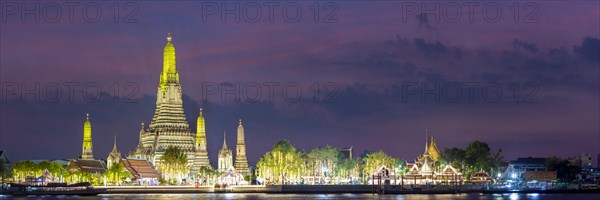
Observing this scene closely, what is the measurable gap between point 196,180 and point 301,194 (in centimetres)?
3693

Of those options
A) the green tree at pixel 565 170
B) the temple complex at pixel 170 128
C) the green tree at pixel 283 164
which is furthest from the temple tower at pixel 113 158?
the green tree at pixel 565 170

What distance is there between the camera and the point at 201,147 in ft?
599

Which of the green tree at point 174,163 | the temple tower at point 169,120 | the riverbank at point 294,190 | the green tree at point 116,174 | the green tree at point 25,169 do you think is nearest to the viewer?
the riverbank at point 294,190

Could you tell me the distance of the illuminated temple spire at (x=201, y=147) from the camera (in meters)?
180

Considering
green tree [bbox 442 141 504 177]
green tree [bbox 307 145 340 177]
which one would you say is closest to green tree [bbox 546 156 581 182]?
green tree [bbox 442 141 504 177]

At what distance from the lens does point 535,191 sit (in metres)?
159

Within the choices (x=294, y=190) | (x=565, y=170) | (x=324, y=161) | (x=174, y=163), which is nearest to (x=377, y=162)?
(x=324, y=161)

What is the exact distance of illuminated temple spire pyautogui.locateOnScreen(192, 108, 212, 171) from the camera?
7082 inches

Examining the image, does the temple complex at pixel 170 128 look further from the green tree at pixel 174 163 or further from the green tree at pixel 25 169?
the green tree at pixel 25 169

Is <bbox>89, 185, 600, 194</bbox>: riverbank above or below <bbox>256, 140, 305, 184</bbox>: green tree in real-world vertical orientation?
below

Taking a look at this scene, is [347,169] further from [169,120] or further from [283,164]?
[169,120]

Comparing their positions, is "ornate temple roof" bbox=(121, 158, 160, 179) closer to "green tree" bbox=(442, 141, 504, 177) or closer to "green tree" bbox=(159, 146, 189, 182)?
"green tree" bbox=(159, 146, 189, 182)

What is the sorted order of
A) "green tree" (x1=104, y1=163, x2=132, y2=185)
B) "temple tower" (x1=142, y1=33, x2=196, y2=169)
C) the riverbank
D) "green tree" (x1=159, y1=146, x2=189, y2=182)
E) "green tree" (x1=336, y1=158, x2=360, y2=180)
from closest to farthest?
1. the riverbank
2. "green tree" (x1=104, y1=163, x2=132, y2=185)
3. "green tree" (x1=159, y1=146, x2=189, y2=182)
4. "green tree" (x1=336, y1=158, x2=360, y2=180)
5. "temple tower" (x1=142, y1=33, x2=196, y2=169)

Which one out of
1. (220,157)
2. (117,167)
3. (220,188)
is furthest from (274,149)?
(220,157)
